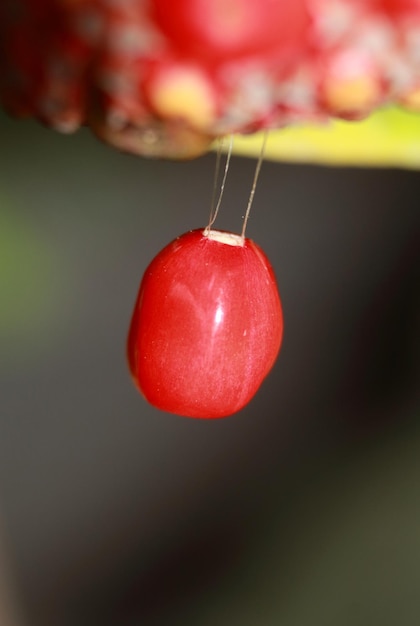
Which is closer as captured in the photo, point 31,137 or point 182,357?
point 182,357

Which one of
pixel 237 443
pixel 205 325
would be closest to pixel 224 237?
pixel 205 325

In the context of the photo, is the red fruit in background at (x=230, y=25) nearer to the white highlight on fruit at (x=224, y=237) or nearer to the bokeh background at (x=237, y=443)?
the white highlight on fruit at (x=224, y=237)

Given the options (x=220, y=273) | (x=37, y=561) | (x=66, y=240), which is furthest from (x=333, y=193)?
(x=220, y=273)

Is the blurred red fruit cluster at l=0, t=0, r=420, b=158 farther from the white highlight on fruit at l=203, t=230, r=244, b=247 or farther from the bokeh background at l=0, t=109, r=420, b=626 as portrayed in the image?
the bokeh background at l=0, t=109, r=420, b=626

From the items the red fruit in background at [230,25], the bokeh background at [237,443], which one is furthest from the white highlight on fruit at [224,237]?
the bokeh background at [237,443]

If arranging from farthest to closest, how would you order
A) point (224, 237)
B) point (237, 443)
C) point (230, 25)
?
point (237, 443)
point (224, 237)
point (230, 25)

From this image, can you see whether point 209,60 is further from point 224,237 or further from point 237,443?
point 237,443

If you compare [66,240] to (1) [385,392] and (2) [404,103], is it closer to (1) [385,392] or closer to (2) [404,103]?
(1) [385,392]
